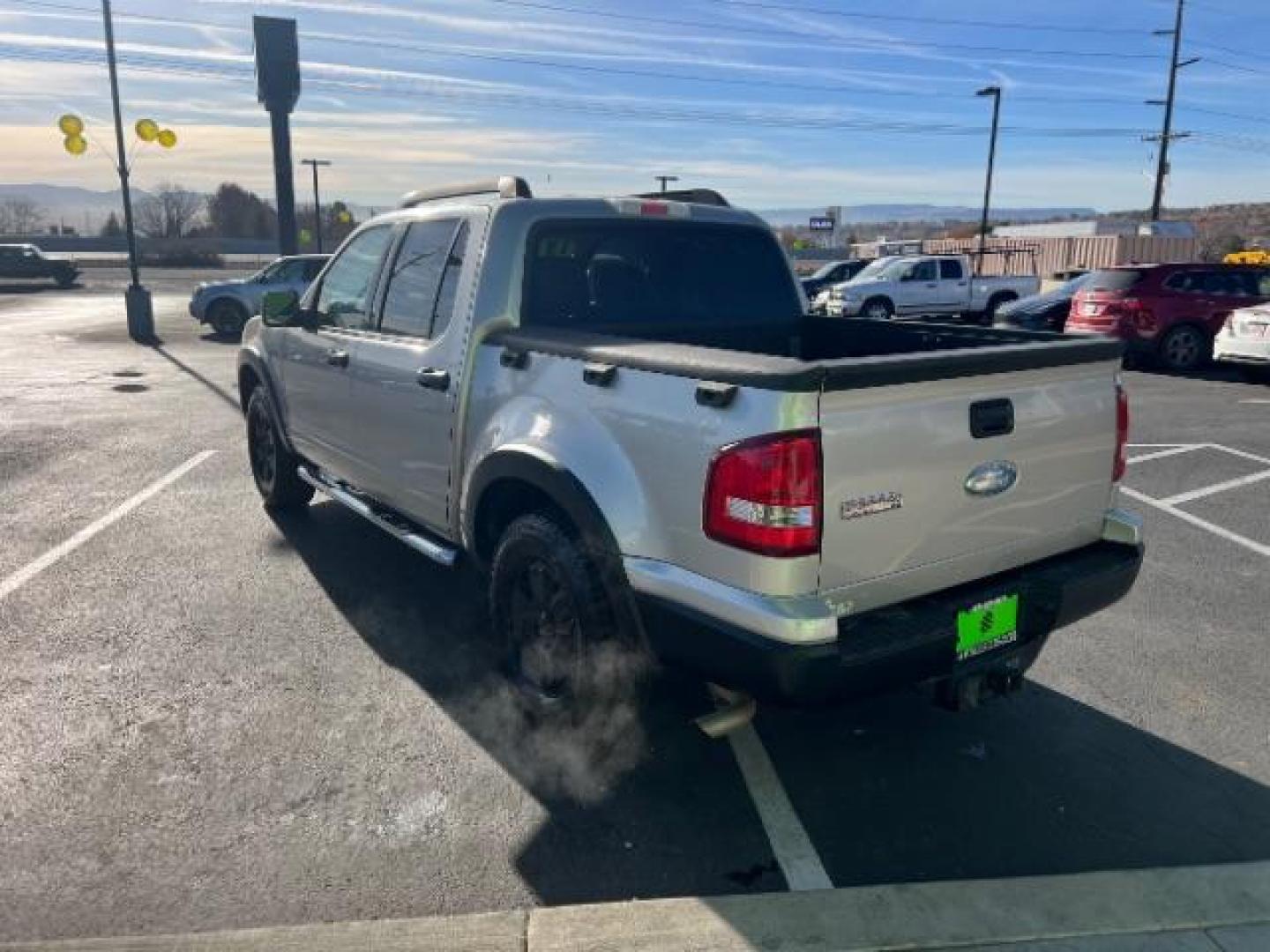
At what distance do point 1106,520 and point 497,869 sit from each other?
8.12 feet

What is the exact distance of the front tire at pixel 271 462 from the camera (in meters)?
6.20

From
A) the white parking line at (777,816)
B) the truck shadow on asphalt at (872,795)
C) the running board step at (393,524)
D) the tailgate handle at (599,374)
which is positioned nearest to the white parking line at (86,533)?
the running board step at (393,524)

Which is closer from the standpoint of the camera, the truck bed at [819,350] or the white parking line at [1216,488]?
the truck bed at [819,350]

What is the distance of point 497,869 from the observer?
2871mm

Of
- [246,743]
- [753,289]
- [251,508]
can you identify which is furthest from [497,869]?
[251,508]

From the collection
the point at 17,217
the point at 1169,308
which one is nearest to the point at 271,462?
the point at 1169,308

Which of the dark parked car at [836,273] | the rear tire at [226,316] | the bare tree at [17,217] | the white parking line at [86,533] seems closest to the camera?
the white parking line at [86,533]

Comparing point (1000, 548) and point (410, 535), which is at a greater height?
point (1000, 548)

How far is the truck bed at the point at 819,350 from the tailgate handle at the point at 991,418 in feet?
0.35

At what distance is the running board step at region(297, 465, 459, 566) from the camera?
4230mm

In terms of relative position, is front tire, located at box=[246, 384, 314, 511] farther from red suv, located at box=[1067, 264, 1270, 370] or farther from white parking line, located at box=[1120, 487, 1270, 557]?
red suv, located at box=[1067, 264, 1270, 370]

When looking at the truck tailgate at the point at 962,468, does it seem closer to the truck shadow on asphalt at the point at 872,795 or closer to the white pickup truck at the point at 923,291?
the truck shadow on asphalt at the point at 872,795

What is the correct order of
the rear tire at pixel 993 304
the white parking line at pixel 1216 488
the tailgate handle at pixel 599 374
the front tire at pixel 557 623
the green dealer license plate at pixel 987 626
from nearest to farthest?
the green dealer license plate at pixel 987 626
the tailgate handle at pixel 599 374
the front tire at pixel 557 623
the white parking line at pixel 1216 488
the rear tire at pixel 993 304

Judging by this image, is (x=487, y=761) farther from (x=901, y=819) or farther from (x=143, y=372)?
(x=143, y=372)
